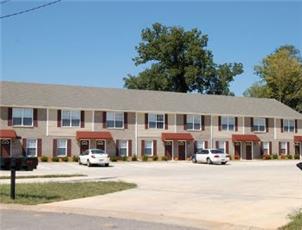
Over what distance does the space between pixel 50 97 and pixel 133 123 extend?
8644 millimetres

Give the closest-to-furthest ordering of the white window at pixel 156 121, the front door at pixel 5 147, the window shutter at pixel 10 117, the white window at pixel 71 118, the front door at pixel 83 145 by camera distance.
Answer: the front door at pixel 5 147 → the window shutter at pixel 10 117 → the white window at pixel 71 118 → the front door at pixel 83 145 → the white window at pixel 156 121

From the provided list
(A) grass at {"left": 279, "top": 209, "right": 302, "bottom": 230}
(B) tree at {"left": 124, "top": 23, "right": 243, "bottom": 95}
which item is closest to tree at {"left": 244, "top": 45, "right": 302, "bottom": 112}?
(B) tree at {"left": 124, "top": 23, "right": 243, "bottom": 95}

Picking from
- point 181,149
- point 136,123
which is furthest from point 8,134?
point 181,149

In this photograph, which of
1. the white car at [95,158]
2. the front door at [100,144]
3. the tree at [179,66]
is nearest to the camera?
the white car at [95,158]

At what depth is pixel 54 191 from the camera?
2116 centimetres

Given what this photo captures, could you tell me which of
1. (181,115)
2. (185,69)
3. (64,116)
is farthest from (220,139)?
(185,69)

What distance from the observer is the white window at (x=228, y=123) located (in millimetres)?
64188

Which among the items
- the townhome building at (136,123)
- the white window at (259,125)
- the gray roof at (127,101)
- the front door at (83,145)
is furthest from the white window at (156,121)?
the white window at (259,125)

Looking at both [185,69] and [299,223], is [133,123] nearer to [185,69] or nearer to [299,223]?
[185,69]

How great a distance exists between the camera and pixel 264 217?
14.3 m

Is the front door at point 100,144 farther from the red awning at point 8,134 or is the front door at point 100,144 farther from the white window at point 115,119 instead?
the red awning at point 8,134

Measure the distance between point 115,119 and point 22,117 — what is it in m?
9.46

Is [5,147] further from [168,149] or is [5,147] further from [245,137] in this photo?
[245,137]

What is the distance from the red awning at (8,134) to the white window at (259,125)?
28.1 metres
